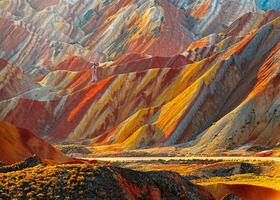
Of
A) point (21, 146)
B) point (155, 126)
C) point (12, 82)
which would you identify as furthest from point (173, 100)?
point (12, 82)

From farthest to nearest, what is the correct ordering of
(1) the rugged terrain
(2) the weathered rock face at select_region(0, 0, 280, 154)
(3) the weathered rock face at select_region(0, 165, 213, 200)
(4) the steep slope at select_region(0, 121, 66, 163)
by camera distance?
(2) the weathered rock face at select_region(0, 0, 280, 154) → (4) the steep slope at select_region(0, 121, 66, 163) → (1) the rugged terrain → (3) the weathered rock face at select_region(0, 165, 213, 200)

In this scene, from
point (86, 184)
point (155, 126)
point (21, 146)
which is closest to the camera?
point (86, 184)

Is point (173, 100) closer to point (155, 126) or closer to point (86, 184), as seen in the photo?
point (155, 126)

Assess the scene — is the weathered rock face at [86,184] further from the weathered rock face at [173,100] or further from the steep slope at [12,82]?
the steep slope at [12,82]

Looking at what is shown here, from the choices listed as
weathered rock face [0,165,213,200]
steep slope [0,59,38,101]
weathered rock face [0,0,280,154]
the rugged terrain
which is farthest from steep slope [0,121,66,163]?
steep slope [0,59,38,101]

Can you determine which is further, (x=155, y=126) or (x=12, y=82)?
(x=12, y=82)

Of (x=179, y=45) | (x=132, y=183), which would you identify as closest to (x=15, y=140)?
(x=132, y=183)

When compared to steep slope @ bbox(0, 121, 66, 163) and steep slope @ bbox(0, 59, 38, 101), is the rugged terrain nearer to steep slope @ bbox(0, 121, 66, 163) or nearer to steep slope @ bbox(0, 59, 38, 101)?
steep slope @ bbox(0, 121, 66, 163)
